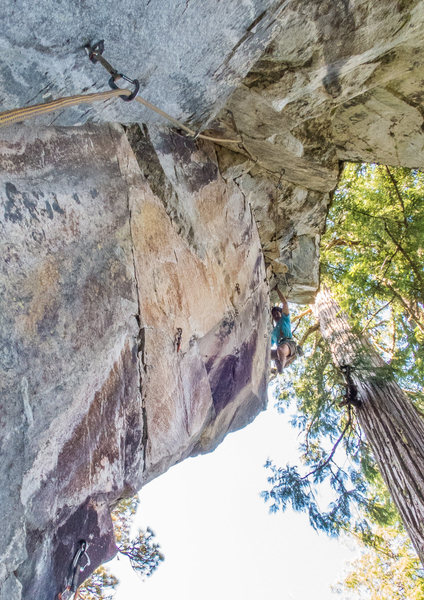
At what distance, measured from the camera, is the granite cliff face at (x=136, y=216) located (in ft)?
4.99

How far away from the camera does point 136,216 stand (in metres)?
2.35

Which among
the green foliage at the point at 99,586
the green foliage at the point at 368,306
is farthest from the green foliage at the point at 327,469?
the green foliage at the point at 99,586

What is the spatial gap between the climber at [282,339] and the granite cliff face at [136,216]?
64.3 inches

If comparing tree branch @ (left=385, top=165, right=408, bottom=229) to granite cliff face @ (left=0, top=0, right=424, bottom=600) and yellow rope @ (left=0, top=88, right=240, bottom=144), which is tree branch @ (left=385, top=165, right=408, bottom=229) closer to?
granite cliff face @ (left=0, top=0, right=424, bottom=600)

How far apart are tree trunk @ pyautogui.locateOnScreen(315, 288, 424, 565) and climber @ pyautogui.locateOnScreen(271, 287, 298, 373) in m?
0.87

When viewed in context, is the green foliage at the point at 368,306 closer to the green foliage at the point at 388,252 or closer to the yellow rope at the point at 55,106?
the green foliage at the point at 388,252

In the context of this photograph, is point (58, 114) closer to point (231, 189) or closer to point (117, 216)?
point (117, 216)

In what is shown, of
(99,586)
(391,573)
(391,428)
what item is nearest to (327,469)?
(391,428)

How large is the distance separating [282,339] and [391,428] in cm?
163

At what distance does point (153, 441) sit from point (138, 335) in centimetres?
63

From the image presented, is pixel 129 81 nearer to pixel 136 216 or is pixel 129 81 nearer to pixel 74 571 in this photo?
pixel 136 216

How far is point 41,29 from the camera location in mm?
1350

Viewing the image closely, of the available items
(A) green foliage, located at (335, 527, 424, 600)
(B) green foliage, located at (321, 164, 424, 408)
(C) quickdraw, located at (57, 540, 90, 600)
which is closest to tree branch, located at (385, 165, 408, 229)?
(B) green foliage, located at (321, 164, 424, 408)

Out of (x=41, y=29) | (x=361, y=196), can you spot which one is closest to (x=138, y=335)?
(x=41, y=29)
